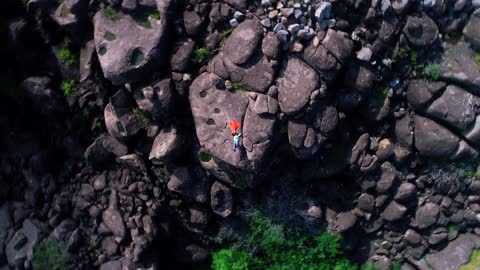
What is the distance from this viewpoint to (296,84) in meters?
13.1

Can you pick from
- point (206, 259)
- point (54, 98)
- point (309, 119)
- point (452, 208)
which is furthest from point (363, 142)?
point (54, 98)

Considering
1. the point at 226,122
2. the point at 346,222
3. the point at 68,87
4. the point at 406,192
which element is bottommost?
the point at 346,222

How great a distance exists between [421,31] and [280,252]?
9.31m

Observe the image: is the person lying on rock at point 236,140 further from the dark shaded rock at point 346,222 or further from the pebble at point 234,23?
the dark shaded rock at point 346,222

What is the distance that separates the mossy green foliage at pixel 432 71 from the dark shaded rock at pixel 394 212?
4.74 meters

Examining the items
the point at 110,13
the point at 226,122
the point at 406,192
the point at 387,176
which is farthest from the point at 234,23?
the point at 406,192

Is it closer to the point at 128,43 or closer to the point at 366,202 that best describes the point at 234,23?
the point at 128,43

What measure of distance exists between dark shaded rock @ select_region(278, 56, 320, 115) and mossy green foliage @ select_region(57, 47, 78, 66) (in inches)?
280

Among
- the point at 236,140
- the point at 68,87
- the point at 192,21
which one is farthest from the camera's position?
the point at 68,87

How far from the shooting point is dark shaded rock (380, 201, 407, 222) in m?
15.9

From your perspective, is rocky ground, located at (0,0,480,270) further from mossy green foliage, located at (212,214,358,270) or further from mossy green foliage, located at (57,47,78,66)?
mossy green foliage, located at (212,214,358,270)

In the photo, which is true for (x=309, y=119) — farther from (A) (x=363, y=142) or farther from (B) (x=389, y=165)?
(B) (x=389, y=165)

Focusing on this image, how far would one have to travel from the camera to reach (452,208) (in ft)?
52.7

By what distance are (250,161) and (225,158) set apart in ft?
2.59
